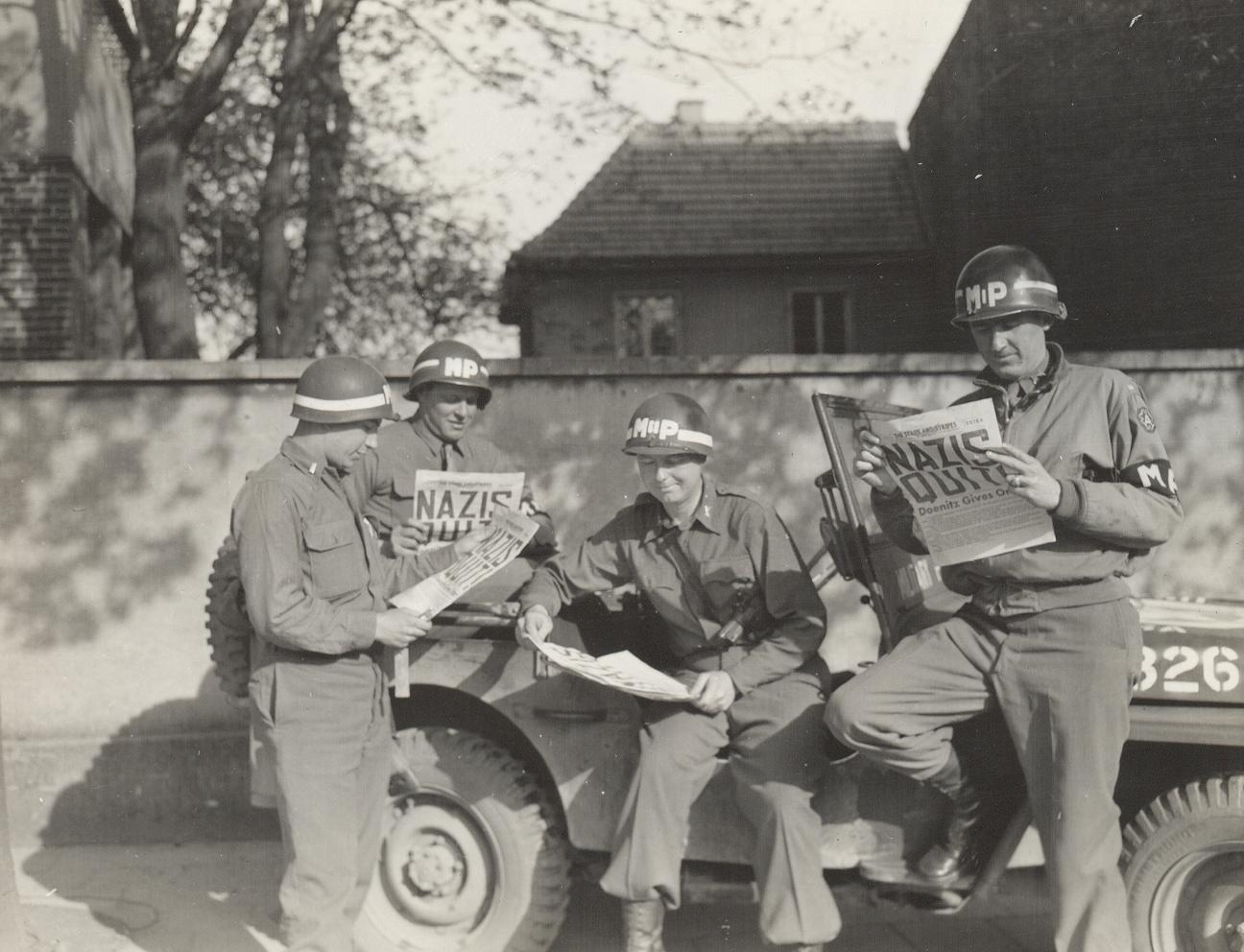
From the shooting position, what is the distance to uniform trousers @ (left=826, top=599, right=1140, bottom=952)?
12.5 ft

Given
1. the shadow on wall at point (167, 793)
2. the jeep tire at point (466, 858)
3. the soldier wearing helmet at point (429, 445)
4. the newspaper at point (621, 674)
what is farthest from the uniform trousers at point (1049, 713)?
the shadow on wall at point (167, 793)

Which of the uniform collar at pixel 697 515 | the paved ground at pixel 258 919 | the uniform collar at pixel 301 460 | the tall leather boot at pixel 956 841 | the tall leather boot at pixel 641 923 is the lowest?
the paved ground at pixel 258 919

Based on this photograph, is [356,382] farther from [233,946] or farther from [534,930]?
[233,946]

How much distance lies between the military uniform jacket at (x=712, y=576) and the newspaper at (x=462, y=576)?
213 millimetres

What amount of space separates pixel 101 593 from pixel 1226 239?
12.6 meters

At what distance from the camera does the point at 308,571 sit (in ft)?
13.9

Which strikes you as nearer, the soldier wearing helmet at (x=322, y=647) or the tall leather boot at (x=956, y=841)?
the soldier wearing helmet at (x=322, y=647)

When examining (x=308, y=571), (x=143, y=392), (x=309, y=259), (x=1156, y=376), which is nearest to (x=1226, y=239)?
(x=1156, y=376)

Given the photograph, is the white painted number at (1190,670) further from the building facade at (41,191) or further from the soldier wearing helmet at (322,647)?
the building facade at (41,191)

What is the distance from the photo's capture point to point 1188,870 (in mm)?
4070

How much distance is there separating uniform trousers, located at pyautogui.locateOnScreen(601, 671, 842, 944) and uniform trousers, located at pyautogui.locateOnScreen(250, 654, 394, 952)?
0.87 metres

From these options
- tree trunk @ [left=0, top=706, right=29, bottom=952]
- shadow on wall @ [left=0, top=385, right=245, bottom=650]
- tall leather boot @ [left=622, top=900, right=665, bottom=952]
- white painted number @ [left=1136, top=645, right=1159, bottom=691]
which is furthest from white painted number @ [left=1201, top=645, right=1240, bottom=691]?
shadow on wall @ [left=0, top=385, right=245, bottom=650]

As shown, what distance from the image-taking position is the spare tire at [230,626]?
4395 mm

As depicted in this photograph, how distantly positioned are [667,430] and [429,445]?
1.68 metres
